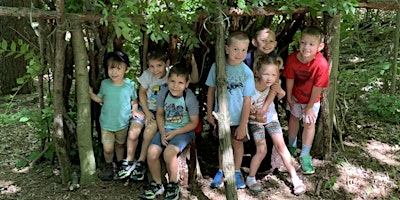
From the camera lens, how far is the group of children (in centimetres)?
360

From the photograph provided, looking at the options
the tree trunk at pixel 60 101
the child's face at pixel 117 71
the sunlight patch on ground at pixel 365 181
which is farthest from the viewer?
the sunlight patch on ground at pixel 365 181

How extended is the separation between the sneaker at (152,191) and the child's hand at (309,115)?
1.49m

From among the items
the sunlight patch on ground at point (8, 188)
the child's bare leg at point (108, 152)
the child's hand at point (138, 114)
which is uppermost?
the child's hand at point (138, 114)

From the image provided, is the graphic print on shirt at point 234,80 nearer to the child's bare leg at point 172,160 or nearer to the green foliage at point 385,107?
the child's bare leg at point 172,160

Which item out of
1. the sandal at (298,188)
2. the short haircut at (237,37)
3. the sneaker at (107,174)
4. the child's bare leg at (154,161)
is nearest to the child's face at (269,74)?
the short haircut at (237,37)

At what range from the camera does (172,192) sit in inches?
143

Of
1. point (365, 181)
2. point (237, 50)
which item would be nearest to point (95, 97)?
point (237, 50)

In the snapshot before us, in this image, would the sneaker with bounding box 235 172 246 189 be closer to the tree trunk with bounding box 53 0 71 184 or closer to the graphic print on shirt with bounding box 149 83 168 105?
the graphic print on shirt with bounding box 149 83 168 105

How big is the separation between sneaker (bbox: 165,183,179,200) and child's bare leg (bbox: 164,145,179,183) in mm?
51

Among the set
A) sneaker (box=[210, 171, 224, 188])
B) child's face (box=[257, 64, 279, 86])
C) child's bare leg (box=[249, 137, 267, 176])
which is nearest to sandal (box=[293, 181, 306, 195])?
child's bare leg (box=[249, 137, 267, 176])

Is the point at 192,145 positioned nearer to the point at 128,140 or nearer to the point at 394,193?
the point at 128,140

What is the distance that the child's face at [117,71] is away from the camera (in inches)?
142

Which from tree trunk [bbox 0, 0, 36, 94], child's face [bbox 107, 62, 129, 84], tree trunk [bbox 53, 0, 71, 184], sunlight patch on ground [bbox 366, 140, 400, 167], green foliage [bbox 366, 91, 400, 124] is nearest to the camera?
tree trunk [bbox 53, 0, 71, 184]

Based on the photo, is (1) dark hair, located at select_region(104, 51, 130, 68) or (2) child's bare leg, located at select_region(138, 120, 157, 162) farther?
(2) child's bare leg, located at select_region(138, 120, 157, 162)
